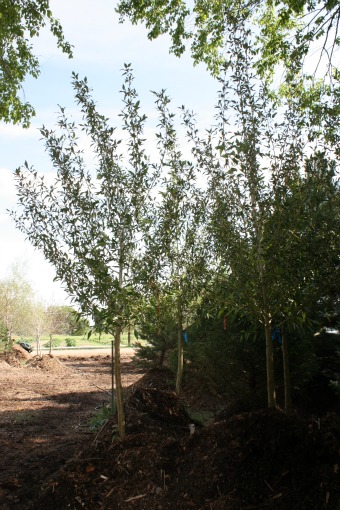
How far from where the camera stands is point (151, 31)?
7551mm

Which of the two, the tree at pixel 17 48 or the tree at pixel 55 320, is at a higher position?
the tree at pixel 17 48

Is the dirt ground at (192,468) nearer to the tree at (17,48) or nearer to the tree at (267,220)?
the tree at (267,220)

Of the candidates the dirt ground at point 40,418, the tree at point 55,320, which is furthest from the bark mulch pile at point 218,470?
the tree at point 55,320

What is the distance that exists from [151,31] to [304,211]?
4176 millimetres

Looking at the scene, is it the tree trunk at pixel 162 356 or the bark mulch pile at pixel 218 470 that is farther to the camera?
the tree trunk at pixel 162 356

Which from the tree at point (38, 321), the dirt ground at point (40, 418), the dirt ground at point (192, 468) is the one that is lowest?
the dirt ground at point (40, 418)

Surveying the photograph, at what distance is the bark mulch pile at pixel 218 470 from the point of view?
3.82 meters

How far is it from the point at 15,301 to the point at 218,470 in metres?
23.8

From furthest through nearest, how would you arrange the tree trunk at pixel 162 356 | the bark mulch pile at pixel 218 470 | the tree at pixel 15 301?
1. the tree at pixel 15 301
2. the tree trunk at pixel 162 356
3. the bark mulch pile at pixel 218 470

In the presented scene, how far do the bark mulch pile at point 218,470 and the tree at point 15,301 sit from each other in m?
21.1

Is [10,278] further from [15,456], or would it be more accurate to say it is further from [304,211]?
[304,211]

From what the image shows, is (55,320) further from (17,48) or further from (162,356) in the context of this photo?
(17,48)

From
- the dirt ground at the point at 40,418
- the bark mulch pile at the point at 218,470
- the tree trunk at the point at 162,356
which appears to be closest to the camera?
the bark mulch pile at the point at 218,470

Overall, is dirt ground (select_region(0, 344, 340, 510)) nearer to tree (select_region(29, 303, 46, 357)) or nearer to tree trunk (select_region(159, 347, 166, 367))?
tree trunk (select_region(159, 347, 166, 367))
